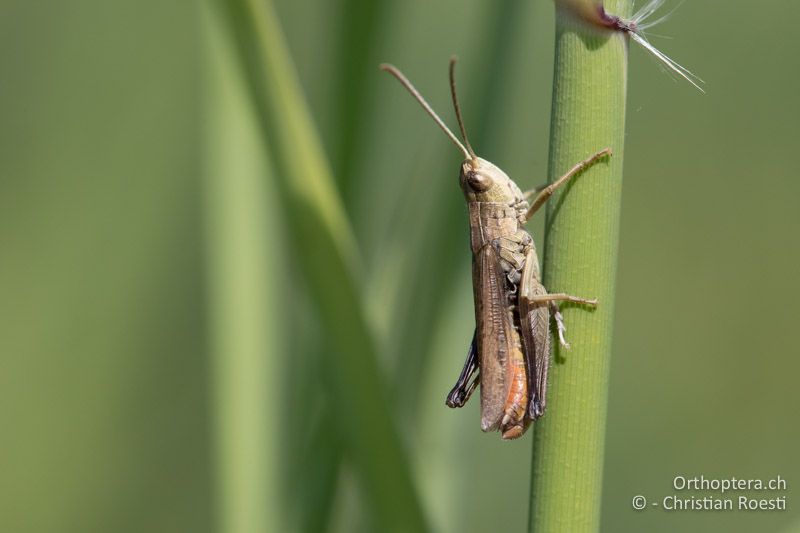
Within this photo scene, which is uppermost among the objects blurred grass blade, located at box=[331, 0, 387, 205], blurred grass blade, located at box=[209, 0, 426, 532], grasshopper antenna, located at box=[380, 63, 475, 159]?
grasshopper antenna, located at box=[380, 63, 475, 159]

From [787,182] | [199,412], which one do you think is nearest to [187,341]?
[199,412]

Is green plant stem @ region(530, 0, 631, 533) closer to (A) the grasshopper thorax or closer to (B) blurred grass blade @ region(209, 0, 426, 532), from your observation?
(B) blurred grass blade @ region(209, 0, 426, 532)

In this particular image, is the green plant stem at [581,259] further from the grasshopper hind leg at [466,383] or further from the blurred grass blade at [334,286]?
the grasshopper hind leg at [466,383]

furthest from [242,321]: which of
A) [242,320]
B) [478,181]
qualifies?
A: [478,181]

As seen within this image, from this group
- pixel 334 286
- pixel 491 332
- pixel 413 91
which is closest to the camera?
pixel 334 286

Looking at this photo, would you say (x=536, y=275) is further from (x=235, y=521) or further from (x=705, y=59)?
(x=705, y=59)

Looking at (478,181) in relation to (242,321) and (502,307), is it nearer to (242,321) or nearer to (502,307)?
(502,307)

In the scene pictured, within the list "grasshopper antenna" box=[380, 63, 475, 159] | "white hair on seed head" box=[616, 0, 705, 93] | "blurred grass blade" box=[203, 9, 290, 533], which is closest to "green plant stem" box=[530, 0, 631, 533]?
"white hair on seed head" box=[616, 0, 705, 93]

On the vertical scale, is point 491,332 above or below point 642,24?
below
